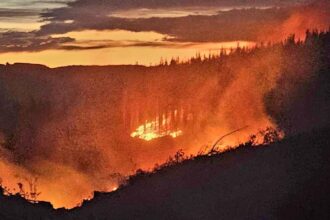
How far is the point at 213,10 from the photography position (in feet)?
41.3

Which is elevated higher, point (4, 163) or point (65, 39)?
point (65, 39)

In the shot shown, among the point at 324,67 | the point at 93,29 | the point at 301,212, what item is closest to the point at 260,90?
the point at 324,67

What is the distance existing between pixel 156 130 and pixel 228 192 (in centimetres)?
335

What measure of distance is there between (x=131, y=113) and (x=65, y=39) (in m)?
Answer: 1.81

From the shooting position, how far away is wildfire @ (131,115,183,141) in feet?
40.0

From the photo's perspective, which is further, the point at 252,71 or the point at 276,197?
the point at 252,71

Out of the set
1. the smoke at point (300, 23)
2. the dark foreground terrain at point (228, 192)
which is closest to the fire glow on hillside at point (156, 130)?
Result: the dark foreground terrain at point (228, 192)

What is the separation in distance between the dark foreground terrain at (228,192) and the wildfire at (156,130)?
7.15ft

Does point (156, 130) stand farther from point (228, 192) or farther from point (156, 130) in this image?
point (228, 192)

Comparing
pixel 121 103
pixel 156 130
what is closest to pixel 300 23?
pixel 156 130

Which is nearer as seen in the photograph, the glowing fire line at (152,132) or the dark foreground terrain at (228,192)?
the dark foreground terrain at (228,192)

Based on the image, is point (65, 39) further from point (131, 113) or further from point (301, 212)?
point (301, 212)

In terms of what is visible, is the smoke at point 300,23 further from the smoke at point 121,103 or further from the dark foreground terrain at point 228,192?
the dark foreground terrain at point 228,192

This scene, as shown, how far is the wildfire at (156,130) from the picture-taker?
12203mm
